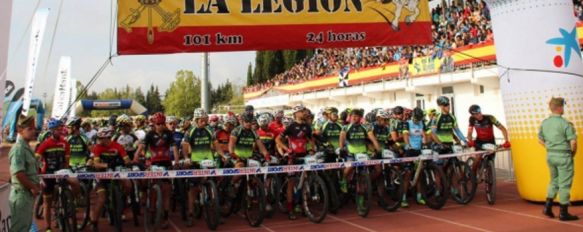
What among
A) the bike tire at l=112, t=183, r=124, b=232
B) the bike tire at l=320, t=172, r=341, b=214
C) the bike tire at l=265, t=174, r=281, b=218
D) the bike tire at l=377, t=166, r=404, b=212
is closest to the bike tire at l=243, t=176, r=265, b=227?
the bike tire at l=265, t=174, r=281, b=218

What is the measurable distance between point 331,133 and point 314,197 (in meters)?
1.48

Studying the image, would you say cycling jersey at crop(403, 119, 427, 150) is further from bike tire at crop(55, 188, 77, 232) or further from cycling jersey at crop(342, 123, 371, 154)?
bike tire at crop(55, 188, 77, 232)

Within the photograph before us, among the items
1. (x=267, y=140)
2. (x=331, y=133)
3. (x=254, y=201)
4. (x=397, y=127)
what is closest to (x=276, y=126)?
(x=267, y=140)

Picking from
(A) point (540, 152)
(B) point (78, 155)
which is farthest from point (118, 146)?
(A) point (540, 152)

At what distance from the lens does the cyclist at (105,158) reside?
684cm

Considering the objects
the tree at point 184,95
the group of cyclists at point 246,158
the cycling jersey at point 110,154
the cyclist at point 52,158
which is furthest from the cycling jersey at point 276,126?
the tree at point 184,95

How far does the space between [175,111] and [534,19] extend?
6505cm

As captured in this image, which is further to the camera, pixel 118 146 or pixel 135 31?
pixel 135 31

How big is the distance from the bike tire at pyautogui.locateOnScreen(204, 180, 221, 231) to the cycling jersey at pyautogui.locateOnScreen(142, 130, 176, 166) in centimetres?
93

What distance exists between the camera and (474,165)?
8.20 meters

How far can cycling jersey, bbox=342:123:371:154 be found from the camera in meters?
7.98

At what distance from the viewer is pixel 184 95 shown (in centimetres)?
6900

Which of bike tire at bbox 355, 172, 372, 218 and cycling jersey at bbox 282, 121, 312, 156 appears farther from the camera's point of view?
cycling jersey at bbox 282, 121, 312, 156

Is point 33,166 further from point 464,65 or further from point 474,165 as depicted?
point 464,65
